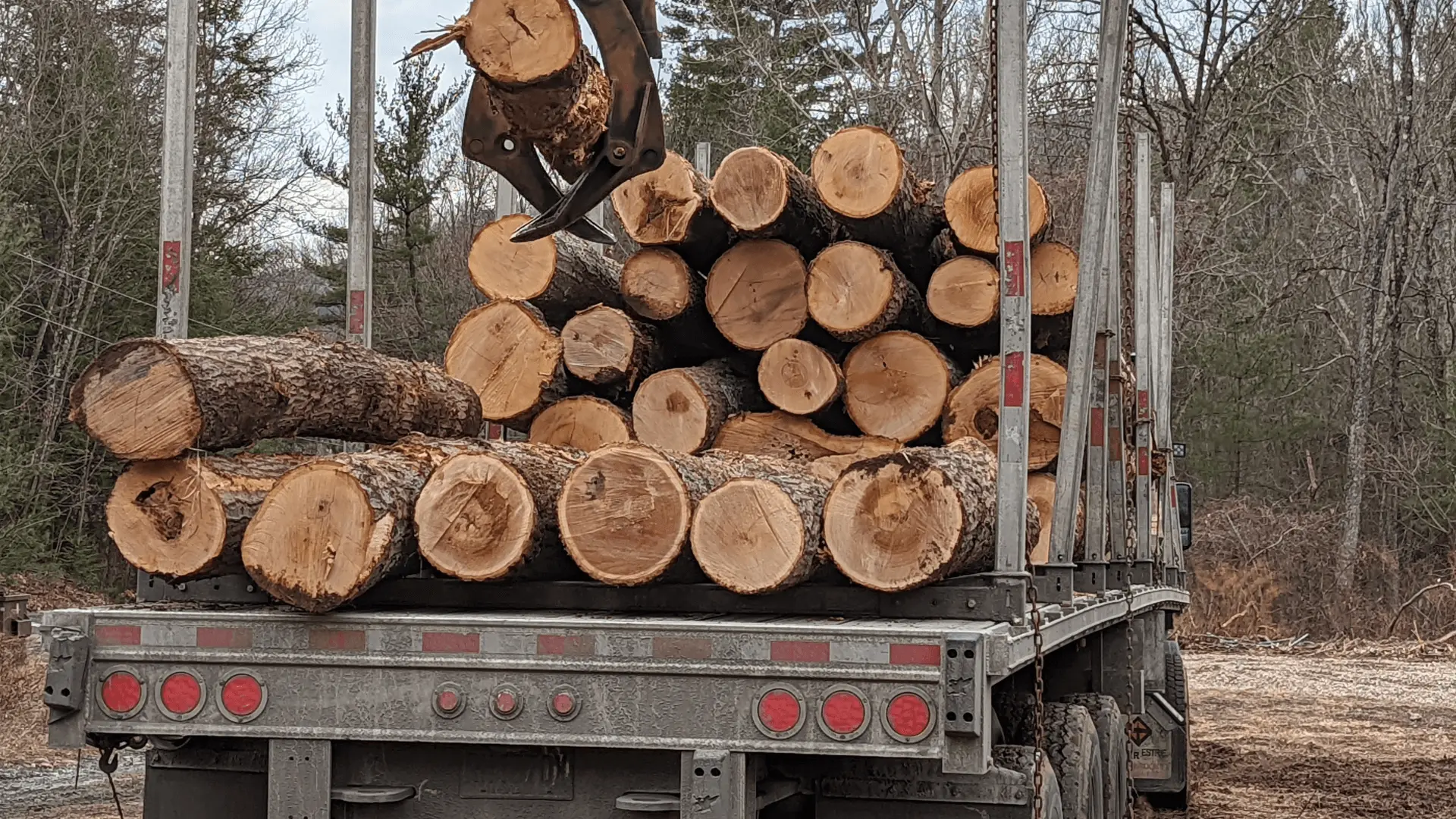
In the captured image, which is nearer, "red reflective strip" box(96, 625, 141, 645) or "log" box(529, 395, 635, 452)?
"red reflective strip" box(96, 625, 141, 645)

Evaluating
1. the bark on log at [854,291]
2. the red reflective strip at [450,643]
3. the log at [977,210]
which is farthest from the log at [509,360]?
the red reflective strip at [450,643]

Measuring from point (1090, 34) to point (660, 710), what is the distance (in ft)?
75.6

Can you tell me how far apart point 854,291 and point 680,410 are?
100cm

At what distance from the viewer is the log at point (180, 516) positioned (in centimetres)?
478

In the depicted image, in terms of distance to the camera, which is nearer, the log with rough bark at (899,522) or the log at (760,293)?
the log with rough bark at (899,522)

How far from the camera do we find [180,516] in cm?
484

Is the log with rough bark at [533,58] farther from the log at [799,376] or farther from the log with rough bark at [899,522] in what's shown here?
the log at [799,376]

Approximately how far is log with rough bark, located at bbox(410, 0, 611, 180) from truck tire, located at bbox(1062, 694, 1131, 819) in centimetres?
334

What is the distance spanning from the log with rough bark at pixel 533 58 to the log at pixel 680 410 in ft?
7.87

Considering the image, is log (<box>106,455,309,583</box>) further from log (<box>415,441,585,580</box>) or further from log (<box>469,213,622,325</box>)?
log (<box>469,213,622,325</box>)

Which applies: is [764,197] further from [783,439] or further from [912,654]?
[912,654]

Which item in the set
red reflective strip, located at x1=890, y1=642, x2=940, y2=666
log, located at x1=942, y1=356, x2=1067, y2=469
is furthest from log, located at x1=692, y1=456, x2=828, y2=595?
log, located at x1=942, y1=356, x2=1067, y2=469

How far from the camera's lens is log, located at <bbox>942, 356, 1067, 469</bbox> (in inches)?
297

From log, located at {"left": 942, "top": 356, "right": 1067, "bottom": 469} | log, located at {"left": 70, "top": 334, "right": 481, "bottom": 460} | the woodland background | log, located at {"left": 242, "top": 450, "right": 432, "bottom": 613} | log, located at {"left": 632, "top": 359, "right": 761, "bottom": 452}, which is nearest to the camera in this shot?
log, located at {"left": 242, "top": 450, "right": 432, "bottom": 613}
